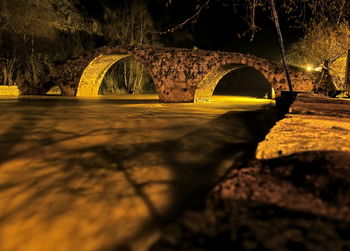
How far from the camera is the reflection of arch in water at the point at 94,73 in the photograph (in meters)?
15.1

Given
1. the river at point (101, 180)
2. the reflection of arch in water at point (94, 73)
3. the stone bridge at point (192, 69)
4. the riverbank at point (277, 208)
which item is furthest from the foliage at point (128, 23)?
the riverbank at point (277, 208)

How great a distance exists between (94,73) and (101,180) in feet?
48.7

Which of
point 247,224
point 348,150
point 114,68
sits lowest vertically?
point 247,224

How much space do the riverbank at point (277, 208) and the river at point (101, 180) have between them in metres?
0.62

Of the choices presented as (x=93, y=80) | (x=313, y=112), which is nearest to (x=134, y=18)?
(x=93, y=80)

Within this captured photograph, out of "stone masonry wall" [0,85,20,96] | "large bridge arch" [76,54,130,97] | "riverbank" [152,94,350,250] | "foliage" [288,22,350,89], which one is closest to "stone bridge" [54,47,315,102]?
"large bridge arch" [76,54,130,97]

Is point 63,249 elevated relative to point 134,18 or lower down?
lower down

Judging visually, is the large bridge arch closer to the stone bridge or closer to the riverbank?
the stone bridge

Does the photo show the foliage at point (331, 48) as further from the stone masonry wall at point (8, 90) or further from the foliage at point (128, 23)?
the stone masonry wall at point (8, 90)

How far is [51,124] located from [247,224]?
17.6ft

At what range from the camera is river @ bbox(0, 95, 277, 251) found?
184 centimetres

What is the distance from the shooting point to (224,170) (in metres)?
3.16

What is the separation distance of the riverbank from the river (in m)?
0.62

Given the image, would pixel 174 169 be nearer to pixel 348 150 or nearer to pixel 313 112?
pixel 348 150
